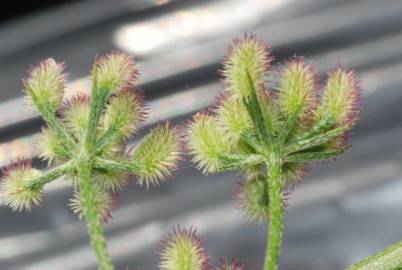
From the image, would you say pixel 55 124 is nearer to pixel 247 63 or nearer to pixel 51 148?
pixel 51 148

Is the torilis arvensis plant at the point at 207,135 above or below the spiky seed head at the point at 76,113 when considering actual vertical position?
below

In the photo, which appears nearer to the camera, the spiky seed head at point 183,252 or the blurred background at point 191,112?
the spiky seed head at point 183,252

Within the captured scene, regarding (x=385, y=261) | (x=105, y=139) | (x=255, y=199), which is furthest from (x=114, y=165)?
(x=385, y=261)

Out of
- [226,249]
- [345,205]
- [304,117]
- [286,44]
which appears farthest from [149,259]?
[304,117]

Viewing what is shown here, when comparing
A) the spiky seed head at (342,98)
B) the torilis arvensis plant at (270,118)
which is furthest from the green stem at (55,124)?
the spiky seed head at (342,98)

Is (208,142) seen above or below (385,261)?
above

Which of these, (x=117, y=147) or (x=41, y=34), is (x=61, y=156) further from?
(x=41, y=34)

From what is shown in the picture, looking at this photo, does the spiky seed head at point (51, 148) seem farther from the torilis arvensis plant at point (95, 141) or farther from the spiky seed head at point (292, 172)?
the spiky seed head at point (292, 172)
